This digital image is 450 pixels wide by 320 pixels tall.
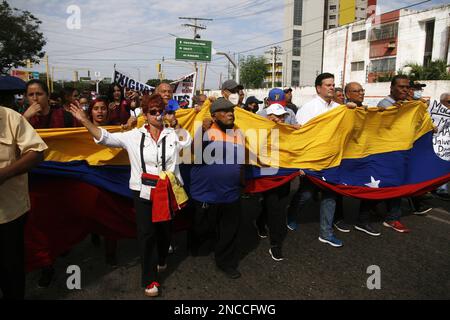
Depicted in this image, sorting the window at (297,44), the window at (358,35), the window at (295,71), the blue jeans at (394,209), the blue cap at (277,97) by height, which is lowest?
the blue jeans at (394,209)

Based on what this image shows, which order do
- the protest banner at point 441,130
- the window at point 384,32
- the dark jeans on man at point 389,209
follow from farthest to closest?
the window at point 384,32 → the protest banner at point 441,130 → the dark jeans on man at point 389,209

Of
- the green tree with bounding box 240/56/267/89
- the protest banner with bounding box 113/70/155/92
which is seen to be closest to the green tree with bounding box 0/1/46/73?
→ the protest banner with bounding box 113/70/155/92

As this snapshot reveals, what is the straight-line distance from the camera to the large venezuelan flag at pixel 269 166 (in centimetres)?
337

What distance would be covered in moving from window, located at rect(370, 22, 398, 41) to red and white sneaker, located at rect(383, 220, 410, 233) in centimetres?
3619

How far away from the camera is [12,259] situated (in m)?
2.45

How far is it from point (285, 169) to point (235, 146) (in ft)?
3.28

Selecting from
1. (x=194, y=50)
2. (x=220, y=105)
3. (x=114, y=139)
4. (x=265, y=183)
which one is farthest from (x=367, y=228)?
(x=194, y=50)

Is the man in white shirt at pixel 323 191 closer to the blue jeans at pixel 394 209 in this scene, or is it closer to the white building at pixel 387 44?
the blue jeans at pixel 394 209

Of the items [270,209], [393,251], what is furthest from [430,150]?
[270,209]

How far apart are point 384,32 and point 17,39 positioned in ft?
109

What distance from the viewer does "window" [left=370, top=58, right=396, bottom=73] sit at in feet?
119

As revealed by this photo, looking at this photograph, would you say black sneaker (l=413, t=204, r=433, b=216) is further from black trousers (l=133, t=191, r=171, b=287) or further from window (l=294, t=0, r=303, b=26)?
window (l=294, t=0, r=303, b=26)

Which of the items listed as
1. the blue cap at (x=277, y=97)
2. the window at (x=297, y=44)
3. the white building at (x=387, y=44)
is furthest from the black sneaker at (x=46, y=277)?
the window at (x=297, y=44)

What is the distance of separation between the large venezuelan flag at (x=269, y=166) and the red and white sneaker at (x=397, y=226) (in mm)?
417
